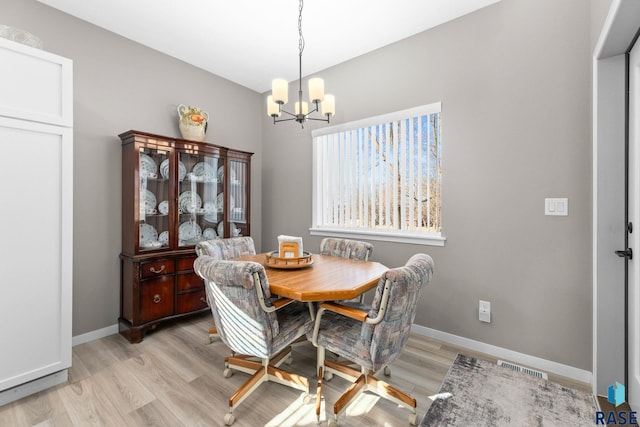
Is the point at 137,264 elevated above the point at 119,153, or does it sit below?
below

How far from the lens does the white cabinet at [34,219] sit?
5.83 ft

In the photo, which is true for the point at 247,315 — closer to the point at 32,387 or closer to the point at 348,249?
the point at 348,249

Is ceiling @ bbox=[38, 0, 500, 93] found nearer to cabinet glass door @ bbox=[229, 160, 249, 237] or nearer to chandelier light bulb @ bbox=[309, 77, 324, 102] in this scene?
chandelier light bulb @ bbox=[309, 77, 324, 102]

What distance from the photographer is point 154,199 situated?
2902mm

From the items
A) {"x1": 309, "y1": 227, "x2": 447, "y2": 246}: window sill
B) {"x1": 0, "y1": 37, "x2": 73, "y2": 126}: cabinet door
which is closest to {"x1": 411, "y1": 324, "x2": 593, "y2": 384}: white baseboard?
{"x1": 309, "y1": 227, "x2": 447, "y2": 246}: window sill

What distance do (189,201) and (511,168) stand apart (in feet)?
10.1

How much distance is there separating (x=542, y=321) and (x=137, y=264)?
11.2 ft

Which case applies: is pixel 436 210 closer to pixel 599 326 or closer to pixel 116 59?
pixel 599 326

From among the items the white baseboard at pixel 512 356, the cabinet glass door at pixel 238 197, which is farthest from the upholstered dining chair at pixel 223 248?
the white baseboard at pixel 512 356

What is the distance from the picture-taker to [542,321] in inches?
85.2

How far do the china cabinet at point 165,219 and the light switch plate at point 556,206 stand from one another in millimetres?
3069

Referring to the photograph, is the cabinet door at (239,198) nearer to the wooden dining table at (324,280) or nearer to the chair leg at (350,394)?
the wooden dining table at (324,280)

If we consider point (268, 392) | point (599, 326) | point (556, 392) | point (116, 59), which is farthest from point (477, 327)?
point (116, 59)

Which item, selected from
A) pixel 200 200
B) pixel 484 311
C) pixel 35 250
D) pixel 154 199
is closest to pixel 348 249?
pixel 484 311
